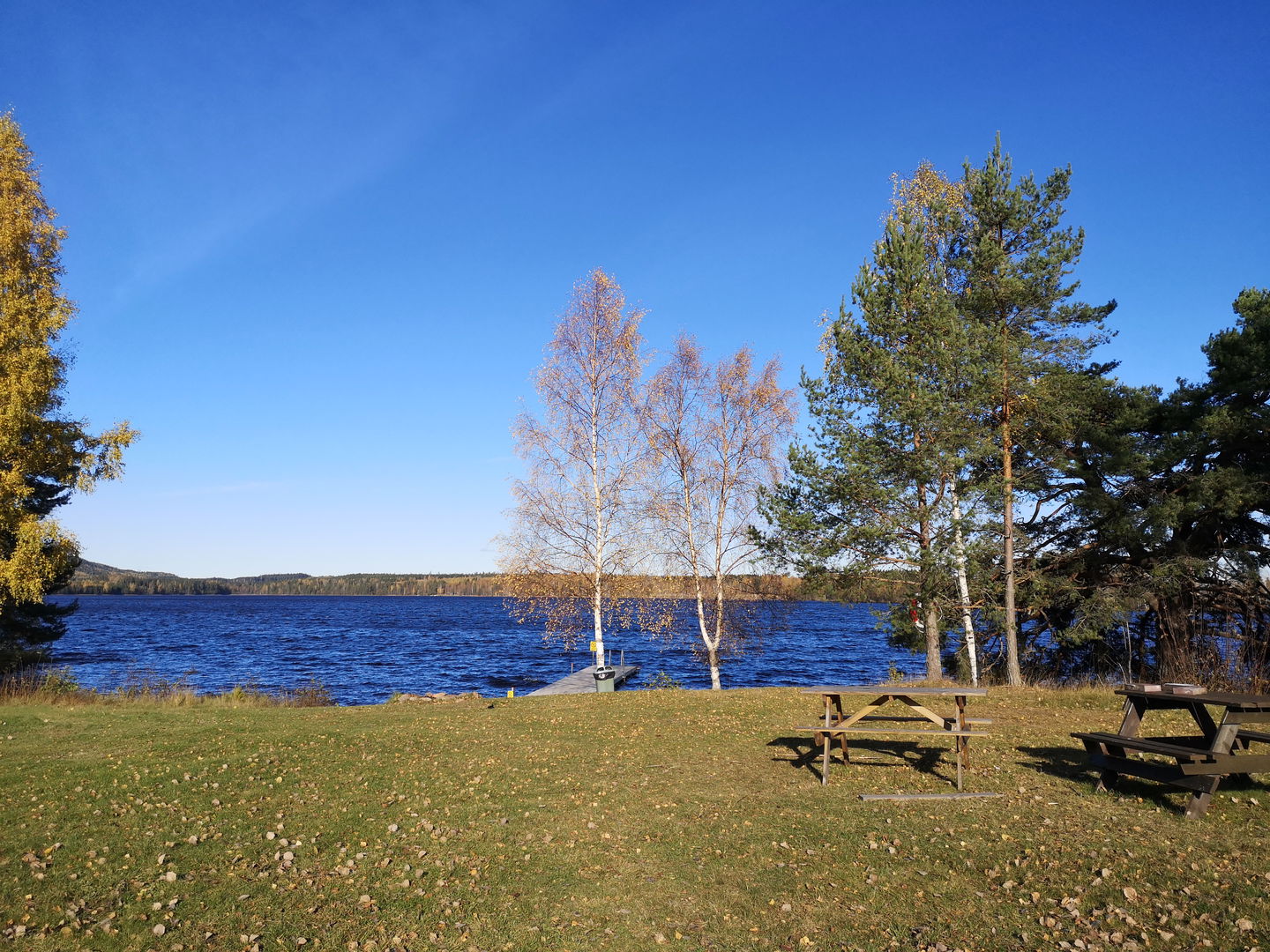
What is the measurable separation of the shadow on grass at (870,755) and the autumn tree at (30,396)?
15.7 metres

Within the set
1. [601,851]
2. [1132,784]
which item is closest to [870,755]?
[1132,784]

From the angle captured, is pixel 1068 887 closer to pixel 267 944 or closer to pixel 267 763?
pixel 267 944

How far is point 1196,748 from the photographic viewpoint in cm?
843

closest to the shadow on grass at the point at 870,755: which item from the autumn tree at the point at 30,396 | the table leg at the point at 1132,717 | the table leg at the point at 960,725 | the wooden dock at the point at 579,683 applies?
the table leg at the point at 960,725

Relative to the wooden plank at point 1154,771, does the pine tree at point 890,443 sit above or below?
above

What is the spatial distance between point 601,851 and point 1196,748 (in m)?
6.42

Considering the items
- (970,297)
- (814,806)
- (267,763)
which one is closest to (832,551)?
(970,297)

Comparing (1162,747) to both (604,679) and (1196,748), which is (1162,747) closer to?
(1196,748)

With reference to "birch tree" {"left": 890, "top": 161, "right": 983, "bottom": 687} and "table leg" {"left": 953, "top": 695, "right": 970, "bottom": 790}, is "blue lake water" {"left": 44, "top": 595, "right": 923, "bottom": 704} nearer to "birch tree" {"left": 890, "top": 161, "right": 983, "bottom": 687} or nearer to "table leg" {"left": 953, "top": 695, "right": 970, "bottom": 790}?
"birch tree" {"left": 890, "top": 161, "right": 983, "bottom": 687}

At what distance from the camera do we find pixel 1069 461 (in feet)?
67.5

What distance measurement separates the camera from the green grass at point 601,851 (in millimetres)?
5758

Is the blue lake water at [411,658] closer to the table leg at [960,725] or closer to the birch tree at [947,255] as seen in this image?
the birch tree at [947,255]

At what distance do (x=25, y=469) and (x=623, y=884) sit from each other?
1702 cm

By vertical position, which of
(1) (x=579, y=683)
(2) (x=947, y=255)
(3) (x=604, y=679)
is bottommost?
(1) (x=579, y=683)
